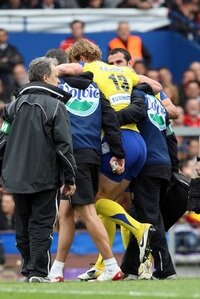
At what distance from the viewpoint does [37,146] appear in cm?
1120

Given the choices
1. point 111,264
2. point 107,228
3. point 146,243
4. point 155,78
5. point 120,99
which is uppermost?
point 155,78

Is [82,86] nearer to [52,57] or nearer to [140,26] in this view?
[52,57]

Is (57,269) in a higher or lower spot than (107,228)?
lower

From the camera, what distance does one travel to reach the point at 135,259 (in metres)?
12.2

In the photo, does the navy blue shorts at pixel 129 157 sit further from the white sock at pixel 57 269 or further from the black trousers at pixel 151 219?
the white sock at pixel 57 269

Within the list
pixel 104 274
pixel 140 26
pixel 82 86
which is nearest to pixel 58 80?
pixel 82 86

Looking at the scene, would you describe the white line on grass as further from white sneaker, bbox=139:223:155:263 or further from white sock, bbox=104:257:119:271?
white sneaker, bbox=139:223:155:263

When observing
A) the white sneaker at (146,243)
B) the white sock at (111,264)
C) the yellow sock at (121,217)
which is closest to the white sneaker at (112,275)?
the white sock at (111,264)

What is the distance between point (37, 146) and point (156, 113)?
148 centimetres

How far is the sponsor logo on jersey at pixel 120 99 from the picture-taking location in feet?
39.5

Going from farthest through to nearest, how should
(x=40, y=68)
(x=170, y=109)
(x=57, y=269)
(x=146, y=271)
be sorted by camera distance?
(x=170, y=109) < (x=146, y=271) < (x=57, y=269) < (x=40, y=68)

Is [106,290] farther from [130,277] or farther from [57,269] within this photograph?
[130,277]

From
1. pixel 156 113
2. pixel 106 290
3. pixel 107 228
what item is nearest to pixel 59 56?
pixel 156 113

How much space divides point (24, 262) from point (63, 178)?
0.86m
